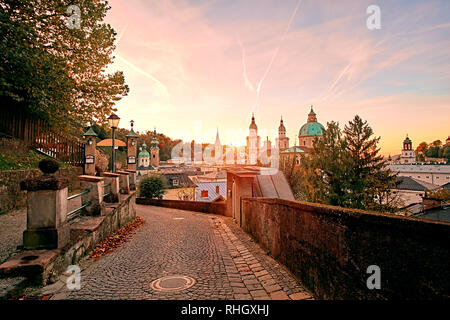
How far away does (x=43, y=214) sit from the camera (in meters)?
4.23

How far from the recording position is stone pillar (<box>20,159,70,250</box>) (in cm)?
414

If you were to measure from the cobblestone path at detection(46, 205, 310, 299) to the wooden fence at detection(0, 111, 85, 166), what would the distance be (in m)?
9.36

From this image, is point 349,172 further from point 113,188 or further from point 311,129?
point 311,129

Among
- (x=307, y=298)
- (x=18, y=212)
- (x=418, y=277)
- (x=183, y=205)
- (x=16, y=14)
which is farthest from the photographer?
(x=183, y=205)

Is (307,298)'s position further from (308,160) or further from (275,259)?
(308,160)

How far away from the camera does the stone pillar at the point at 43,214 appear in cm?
414

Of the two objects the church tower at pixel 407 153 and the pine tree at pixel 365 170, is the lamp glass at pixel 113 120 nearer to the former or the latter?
the pine tree at pixel 365 170

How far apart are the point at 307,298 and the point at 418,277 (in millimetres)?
1921

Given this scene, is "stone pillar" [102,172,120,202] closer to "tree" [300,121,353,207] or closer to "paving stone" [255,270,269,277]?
"paving stone" [255,270,269,277]
